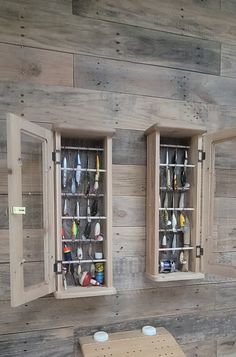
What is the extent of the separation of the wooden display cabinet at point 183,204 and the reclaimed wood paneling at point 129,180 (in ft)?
0.16

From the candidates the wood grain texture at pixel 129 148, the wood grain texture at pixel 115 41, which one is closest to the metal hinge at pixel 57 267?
the wood grain texture at pixel 129 148

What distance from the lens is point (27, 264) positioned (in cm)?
125

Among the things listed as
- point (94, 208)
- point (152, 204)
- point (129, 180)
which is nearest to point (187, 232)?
point (152, 204)

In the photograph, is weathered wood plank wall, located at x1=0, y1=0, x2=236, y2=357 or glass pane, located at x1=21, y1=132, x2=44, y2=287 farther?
weathered wood plank wall, located at x1=0, y1=0, x2=236, y2=357

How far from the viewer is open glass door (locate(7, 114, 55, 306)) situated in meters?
1.12

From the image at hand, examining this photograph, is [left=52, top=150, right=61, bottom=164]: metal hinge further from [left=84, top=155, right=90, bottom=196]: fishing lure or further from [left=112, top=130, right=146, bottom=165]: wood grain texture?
[left=112, top=130, right=146, bottom=165]: wood grain texture

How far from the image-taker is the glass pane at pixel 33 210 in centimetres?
123

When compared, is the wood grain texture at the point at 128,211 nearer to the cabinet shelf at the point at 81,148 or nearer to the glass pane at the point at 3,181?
the cabinet shelf at the point at 81,148

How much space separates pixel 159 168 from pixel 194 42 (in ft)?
2.59

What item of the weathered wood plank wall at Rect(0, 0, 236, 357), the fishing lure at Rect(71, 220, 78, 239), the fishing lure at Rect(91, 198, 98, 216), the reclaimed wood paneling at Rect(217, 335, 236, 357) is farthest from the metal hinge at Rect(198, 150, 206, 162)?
the reclaimed wood paneling at Rect(217, 335, 236, 357)

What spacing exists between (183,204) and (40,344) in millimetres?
1045

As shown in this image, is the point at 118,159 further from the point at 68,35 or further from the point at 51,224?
the point at 68,35

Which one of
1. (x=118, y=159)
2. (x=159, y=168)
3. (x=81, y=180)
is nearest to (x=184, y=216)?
(x=159, y=168)

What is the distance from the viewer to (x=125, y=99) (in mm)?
1522
